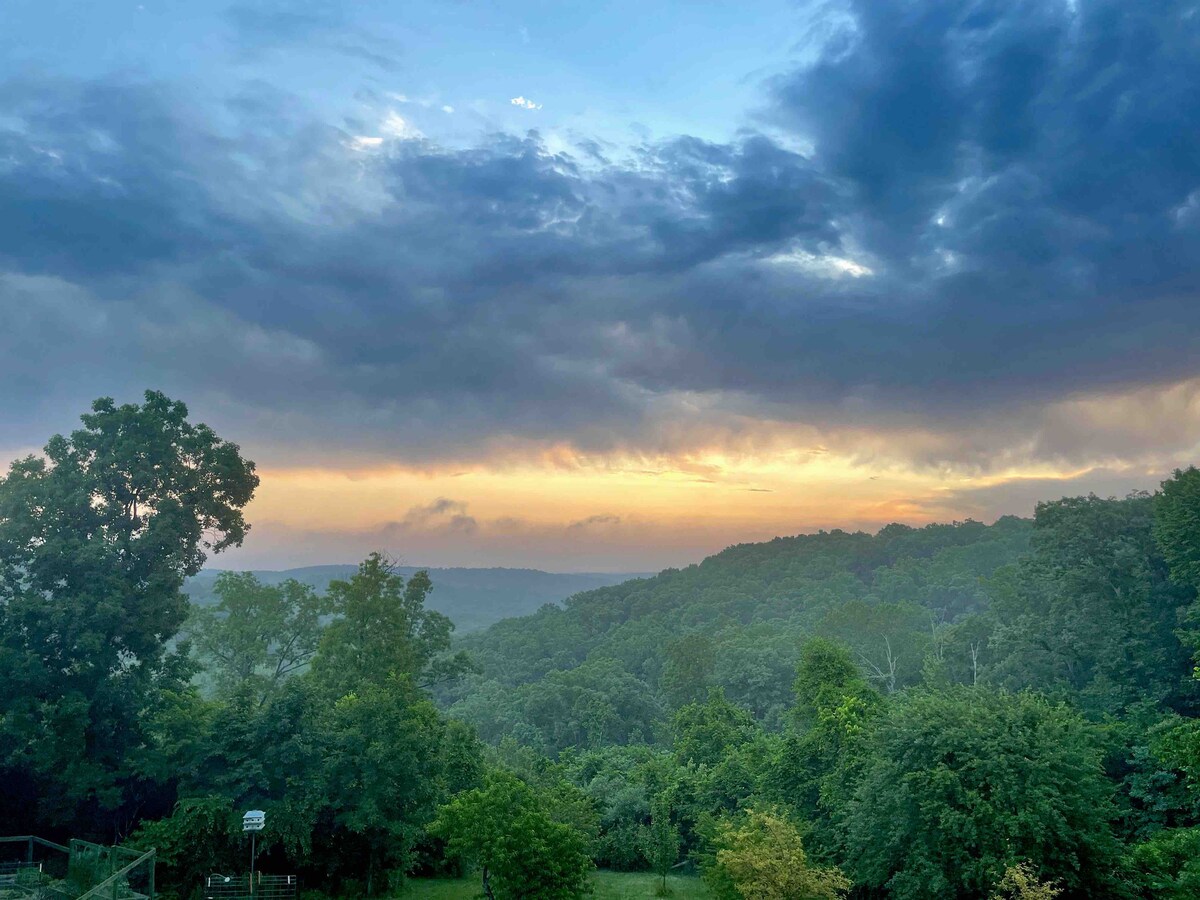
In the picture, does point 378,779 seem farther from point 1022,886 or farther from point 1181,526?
point 1181,526

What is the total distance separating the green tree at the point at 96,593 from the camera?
24.1 metres

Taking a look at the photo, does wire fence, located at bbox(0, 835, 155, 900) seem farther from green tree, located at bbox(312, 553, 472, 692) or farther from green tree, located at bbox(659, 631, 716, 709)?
green tree, located at bbox(659, 631, 716, 709)

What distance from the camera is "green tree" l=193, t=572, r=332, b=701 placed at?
41906 millimetres

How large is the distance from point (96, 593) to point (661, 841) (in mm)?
24200

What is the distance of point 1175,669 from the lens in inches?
1259

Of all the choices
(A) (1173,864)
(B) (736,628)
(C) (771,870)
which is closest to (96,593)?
(C) (771,870)

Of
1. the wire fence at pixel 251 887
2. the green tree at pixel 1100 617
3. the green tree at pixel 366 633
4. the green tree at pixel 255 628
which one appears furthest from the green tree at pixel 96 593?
the green tree at pixel 1100 617

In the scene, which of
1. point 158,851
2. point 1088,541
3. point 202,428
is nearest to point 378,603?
point 202,428

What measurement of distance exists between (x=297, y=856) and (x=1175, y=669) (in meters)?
33.7

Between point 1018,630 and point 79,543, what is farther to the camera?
point 1018,630

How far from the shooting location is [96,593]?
25.2 metres

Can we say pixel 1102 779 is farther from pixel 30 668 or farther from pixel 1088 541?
pixel 30 668

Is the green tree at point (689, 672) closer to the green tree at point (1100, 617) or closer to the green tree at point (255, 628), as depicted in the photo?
the green tree at point (1100, 617)

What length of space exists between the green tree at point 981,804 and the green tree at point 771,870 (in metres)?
2.21
